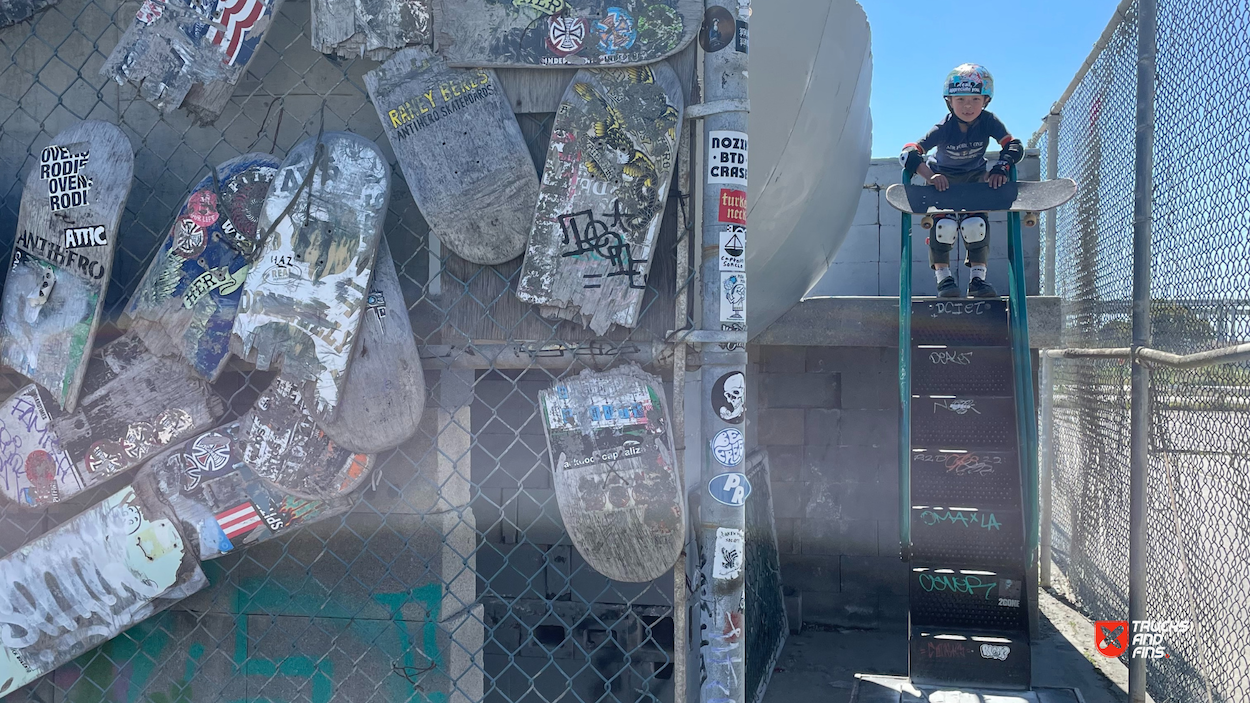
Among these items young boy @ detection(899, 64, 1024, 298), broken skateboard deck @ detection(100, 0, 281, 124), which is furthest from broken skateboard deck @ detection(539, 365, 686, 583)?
young boy @ detection(899, 64, 1024, 298)

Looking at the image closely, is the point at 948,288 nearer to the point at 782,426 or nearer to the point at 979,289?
the point at 979,289

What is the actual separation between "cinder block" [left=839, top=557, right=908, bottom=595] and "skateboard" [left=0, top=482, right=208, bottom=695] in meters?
4.52

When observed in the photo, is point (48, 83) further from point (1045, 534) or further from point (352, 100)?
point (1045, 534)

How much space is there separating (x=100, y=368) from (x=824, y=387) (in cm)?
452

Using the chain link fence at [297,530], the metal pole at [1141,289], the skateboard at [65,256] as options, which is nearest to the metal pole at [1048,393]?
the metal pole at [1141,289]

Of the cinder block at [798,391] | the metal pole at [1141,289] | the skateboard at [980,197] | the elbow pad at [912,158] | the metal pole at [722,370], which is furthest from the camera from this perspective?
the cinder block at [798,391]

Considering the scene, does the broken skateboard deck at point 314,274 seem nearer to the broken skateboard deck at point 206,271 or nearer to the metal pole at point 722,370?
the broken skateboard deck at point 206,271

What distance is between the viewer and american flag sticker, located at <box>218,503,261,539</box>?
1.94m

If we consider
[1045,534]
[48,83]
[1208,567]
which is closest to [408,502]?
[48,83]

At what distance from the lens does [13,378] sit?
214 centimetres

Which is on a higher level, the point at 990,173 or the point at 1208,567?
the point at 990,173

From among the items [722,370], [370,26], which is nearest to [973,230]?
[722,370]

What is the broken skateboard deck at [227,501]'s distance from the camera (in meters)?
1.93

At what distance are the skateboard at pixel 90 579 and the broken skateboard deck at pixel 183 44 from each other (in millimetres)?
940
